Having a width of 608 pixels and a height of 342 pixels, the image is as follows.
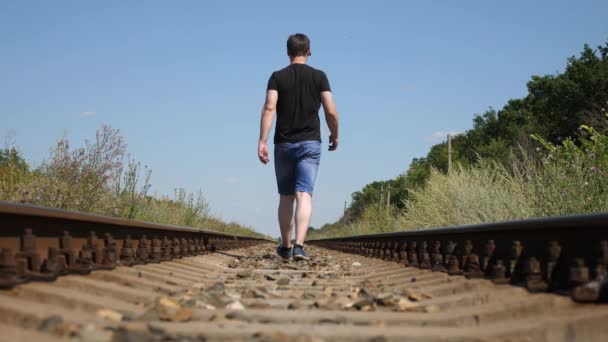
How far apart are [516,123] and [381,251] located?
6755 cm

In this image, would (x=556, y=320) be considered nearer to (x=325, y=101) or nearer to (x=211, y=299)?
(x=211, y=299)

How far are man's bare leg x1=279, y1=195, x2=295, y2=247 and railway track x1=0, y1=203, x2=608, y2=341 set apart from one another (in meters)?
2.19

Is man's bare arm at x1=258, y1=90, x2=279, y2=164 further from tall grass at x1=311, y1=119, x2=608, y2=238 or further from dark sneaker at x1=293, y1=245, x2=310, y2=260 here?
tall grass at x1=311, y1=119, x2=608, y2=238

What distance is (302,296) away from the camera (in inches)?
161

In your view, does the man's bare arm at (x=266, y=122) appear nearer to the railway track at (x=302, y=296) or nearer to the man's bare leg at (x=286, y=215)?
the man's bare leg at (x=286, y=215)

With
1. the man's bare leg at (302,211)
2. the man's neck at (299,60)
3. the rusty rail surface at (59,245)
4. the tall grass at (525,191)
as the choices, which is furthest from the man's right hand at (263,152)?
the tall grass at (525,191)

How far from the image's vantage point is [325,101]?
24.5 ft

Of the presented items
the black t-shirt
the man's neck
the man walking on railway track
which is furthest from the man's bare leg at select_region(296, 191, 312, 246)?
the man's neck

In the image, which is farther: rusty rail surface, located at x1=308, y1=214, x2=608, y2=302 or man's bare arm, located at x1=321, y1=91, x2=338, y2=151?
man's bare arm, located at x1=321, y1=91, x2=338, y2=151

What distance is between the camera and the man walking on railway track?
7.32m

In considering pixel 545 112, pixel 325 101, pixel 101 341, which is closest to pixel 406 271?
pixel 325 101

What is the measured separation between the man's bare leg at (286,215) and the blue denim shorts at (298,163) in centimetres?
18

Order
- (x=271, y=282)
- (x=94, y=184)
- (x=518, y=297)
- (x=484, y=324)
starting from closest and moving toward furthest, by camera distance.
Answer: (x=484, y=324) → (x=518, y=297) → (x=271, y=282) → (x=94, y=184)

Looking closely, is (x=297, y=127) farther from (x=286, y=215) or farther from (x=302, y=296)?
(x=302, y=296)
